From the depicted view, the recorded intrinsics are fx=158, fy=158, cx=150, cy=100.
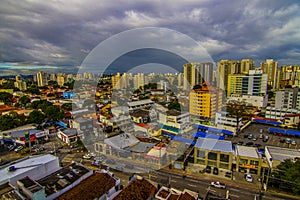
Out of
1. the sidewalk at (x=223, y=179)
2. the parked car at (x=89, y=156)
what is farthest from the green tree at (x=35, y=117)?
the sidewalk at (x=223, y=179)

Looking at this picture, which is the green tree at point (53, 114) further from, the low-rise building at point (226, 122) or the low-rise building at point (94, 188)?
the low-rise building at point (226, 122)

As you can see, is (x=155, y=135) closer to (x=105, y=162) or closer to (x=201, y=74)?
(x=105, y=162)

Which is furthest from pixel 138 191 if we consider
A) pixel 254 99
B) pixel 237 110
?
pixel 254 99

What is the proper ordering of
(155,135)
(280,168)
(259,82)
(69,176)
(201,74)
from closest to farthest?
(69,176), (280,168), (155,135), (259,82), (201,74)

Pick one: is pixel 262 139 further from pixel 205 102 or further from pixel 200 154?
pixel 200 154

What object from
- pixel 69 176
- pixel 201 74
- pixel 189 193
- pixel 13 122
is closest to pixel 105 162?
pixel 69 176

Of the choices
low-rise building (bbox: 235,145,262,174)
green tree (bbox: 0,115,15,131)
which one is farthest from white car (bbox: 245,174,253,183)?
green tree (bbox: 0,115,15,131)
